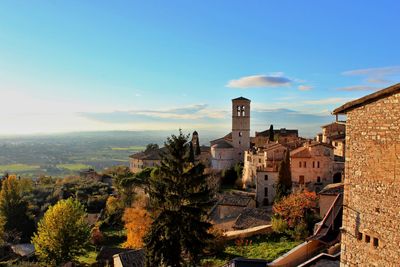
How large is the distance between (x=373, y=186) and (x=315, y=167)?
34283mm

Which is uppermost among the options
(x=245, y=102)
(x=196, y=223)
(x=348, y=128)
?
(x=245, y=102)

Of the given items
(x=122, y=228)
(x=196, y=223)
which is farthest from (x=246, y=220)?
(x=122, y=228)

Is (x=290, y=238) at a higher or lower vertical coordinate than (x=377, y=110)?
lower

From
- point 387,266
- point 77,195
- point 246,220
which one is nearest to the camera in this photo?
point 387,266

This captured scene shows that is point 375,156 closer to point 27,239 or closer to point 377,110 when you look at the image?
point 377,110

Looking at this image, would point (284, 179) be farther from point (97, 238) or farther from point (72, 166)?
point (72, 166)

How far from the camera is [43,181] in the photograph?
7781 cm

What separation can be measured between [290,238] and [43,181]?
223ft

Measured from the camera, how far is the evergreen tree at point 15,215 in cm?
4325

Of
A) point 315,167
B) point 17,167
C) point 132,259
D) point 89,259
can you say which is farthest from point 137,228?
point 17,167

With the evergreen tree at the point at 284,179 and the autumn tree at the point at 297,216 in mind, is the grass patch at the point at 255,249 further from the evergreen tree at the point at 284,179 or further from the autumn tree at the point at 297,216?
the evergreen tree at the point at 284,179

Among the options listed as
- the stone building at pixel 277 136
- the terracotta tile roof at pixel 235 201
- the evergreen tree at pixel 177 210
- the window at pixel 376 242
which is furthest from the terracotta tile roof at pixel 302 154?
the window at pixel 376 242

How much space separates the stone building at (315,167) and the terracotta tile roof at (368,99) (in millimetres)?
32644

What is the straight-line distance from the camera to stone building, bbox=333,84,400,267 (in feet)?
23.8
